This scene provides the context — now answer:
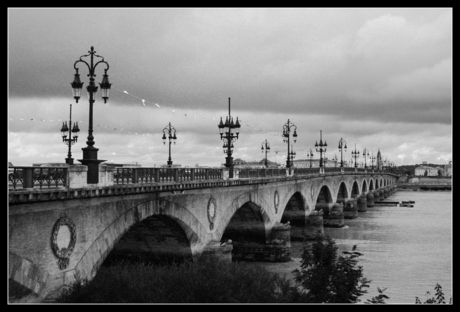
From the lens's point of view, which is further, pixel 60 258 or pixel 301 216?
pixel 301 216

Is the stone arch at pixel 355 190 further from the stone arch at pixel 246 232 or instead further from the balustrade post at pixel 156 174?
the balustrade post at pixel 156 174

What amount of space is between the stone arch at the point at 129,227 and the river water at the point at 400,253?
8.00 meters

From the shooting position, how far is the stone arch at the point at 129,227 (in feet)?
61.1

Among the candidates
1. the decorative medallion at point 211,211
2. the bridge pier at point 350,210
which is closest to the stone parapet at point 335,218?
the bridge pier at point 350,210

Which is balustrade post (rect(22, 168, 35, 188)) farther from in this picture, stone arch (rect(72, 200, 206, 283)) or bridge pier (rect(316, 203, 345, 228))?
bridge pier (rect(316, 203, 345, 228))

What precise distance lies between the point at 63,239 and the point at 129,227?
4.41 metres

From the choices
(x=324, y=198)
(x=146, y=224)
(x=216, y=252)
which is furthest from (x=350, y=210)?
(x=146, y=224)

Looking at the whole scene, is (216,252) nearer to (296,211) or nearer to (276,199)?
(276,199)

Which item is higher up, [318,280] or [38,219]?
[38,219]

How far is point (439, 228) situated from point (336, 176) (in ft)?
61.5

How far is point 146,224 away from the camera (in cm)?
2714
